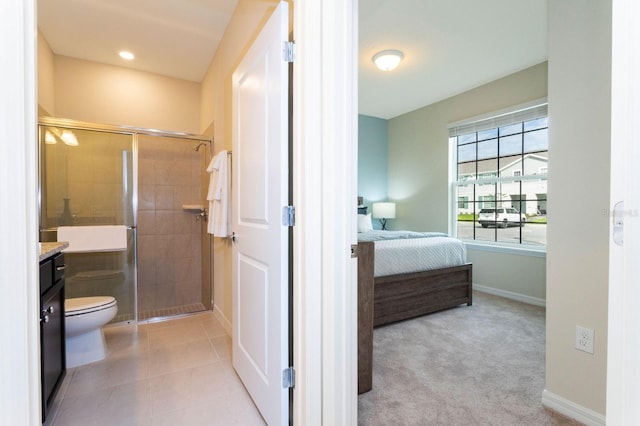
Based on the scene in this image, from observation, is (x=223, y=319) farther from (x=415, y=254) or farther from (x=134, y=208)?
(x=415, y=254)

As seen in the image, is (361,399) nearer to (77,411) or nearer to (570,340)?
(570,340)

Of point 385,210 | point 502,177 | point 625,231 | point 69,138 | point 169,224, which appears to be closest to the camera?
point 625,231

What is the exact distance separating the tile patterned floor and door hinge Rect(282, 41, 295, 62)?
5.85 ft

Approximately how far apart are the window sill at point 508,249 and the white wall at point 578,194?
214cm

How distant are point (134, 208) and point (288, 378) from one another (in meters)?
2.43

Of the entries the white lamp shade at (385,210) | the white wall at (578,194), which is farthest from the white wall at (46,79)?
the white lamp shade at (385,210)

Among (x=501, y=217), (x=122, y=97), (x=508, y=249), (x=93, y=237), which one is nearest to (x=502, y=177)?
(x=501, y=217)

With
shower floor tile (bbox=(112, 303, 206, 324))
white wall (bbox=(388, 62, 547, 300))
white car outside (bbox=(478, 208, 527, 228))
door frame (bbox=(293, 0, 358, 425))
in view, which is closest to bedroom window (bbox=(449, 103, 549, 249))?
white car outside (bbox=(478, 208, 527, 228))

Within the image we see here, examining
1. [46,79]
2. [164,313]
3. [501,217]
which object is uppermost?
[46,79]

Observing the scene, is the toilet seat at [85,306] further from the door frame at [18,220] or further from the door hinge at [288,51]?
the door hinge at [288,51]

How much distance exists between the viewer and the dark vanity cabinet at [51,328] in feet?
4.46

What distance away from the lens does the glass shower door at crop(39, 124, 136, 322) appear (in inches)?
109

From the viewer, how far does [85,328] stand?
6.66 feet

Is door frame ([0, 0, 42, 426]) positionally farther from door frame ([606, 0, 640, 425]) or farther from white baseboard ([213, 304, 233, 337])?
white baseboard ([213, 304, 233, 337])
